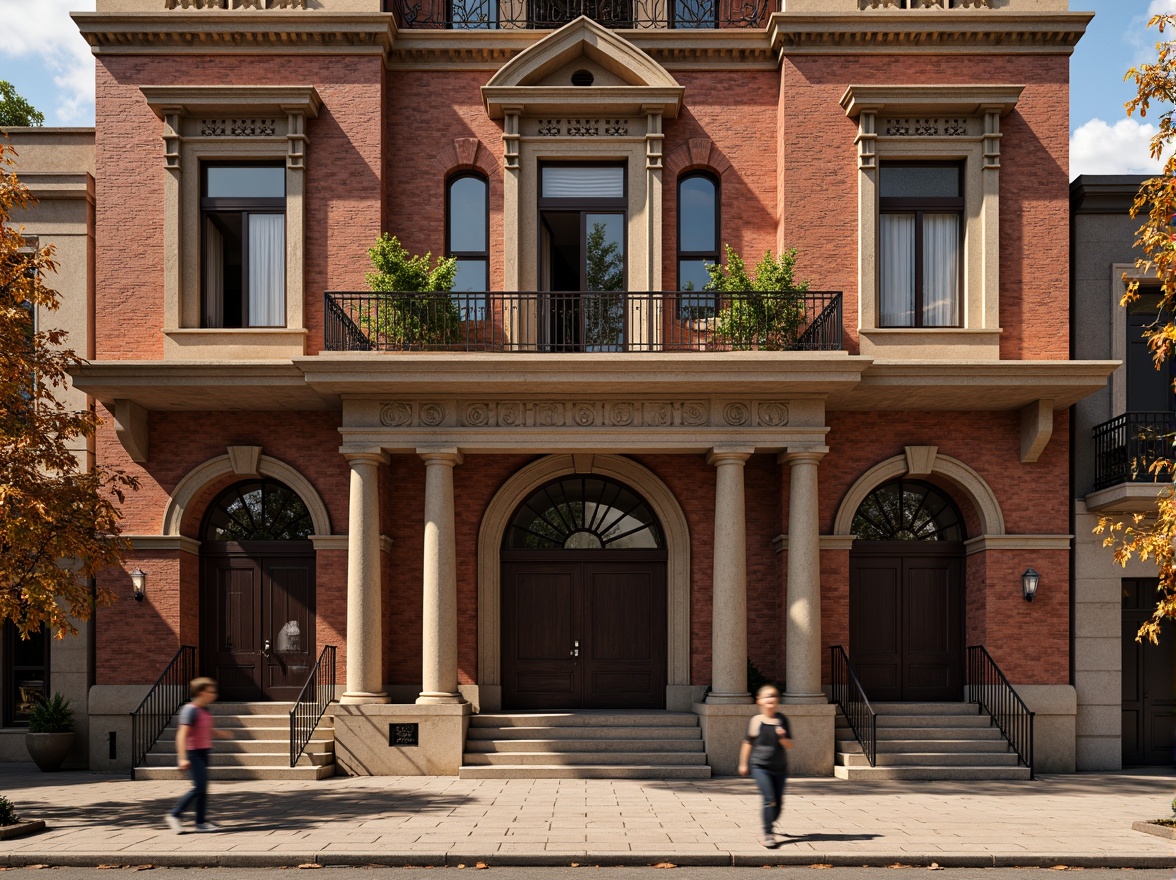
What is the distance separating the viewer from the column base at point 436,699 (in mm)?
16641

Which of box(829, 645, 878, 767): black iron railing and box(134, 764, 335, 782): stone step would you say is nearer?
box(134, 764, 335, 782): stone step

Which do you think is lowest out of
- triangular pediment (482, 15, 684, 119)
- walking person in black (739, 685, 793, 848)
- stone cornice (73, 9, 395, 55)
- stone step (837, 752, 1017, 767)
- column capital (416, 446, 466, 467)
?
stone step (837, 752, 1017, 767)

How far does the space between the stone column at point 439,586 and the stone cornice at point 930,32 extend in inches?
356

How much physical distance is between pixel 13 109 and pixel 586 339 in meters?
16.3

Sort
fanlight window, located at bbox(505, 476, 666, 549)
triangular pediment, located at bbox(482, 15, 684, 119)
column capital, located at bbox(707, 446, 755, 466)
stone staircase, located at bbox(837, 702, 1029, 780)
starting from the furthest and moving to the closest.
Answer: fanlight window, located at bbox(505, 476, 666, 549)
triangular pediment, located at bbox(482, 15, 684, 119)
column capital, located at bbox(707, 446, 755, 466)
stone staircase, located at bbox(837, 702, 1029, 780)

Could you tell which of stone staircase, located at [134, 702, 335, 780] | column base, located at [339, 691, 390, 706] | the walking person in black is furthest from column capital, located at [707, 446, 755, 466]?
stone staircase, located at [134, 702, 335, 780]

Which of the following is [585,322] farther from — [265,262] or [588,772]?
[588,772]

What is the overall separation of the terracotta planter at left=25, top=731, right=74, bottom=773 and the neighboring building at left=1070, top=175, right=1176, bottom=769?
1647 cm

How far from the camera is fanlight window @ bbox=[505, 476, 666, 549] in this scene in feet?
62.9

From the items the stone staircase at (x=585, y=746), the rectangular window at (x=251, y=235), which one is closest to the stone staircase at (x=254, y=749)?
the stone staircase at (x=585, y=746)

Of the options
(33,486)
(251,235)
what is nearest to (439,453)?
(251,235)

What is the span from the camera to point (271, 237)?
61.2ft

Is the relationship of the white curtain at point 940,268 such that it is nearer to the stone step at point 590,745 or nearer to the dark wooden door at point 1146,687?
the dark wooden door at point 1146,687

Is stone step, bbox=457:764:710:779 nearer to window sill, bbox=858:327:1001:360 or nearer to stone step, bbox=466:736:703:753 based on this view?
stone step, bbox=466:736:703:753
